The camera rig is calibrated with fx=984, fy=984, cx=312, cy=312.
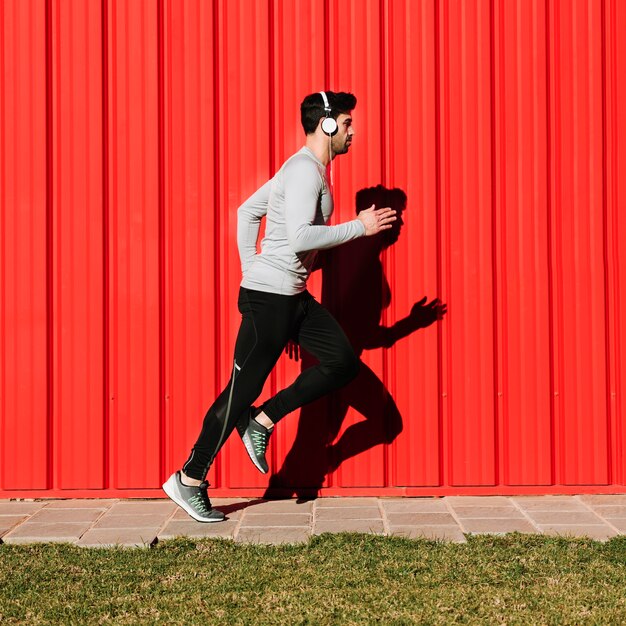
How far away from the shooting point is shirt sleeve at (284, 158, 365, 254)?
4.57 meters

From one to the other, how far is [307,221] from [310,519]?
147 cm

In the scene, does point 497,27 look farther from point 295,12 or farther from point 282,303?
point 282,303

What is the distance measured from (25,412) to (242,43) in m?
2.36

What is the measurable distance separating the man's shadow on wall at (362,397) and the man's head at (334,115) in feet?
2.07

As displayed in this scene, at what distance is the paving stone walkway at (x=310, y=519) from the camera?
4570 mm

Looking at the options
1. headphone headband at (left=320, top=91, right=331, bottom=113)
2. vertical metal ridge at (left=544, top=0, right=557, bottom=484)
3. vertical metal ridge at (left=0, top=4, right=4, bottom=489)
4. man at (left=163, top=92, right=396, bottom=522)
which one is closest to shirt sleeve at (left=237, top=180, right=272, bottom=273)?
man at (left=163, top=92, right=396, bottom=522)

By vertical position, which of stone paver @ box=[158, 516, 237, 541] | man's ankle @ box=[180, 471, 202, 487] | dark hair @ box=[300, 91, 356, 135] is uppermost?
dark hair @ box=[300, 91, 356, 135]

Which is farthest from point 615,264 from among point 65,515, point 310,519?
point 65,515

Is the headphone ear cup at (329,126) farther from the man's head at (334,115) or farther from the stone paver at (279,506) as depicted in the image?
the stone paver at (279,506)

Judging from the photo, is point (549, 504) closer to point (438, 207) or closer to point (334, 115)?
point (438, 207)

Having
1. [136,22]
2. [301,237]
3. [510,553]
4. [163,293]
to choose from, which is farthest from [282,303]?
[136,22]

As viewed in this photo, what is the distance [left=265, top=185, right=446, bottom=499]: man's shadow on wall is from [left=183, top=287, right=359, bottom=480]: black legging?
58cm

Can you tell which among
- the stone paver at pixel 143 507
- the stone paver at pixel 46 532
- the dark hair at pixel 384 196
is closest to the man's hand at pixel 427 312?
the dark hair at pixel 384 196

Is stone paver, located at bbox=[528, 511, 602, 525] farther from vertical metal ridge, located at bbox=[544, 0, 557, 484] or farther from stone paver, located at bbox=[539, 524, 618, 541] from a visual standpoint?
vertical metal ridge, located at bbox=[544, 0, 557, 484]
